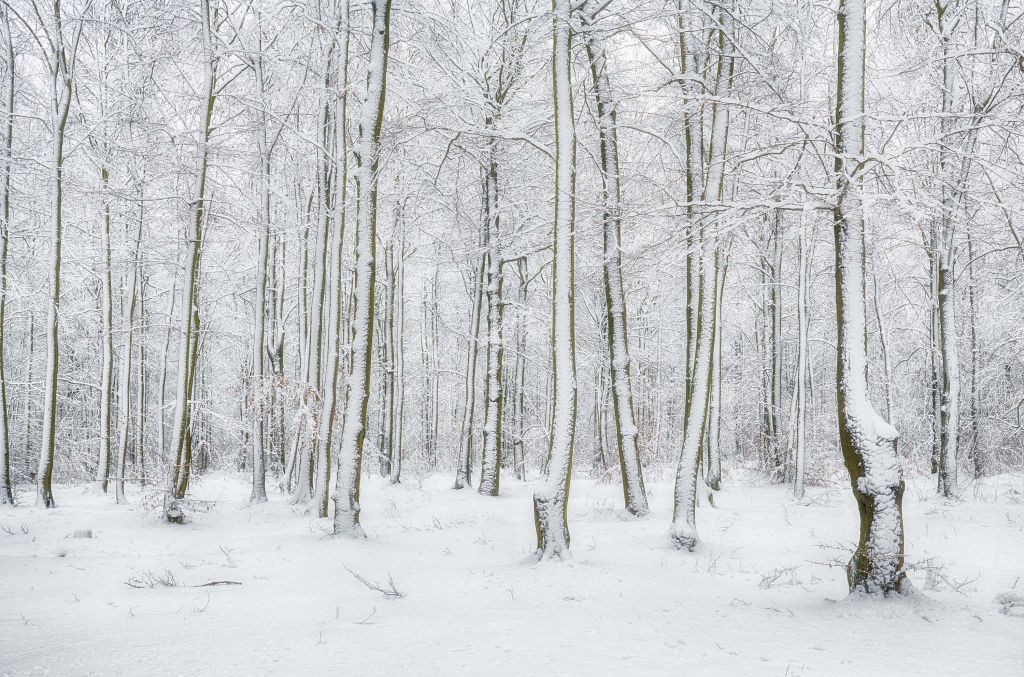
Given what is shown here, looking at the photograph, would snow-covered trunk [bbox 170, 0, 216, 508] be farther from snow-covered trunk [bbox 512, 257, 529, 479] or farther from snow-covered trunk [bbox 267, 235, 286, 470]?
snow-covered trunk [bbox 512, 257, 529, 479]

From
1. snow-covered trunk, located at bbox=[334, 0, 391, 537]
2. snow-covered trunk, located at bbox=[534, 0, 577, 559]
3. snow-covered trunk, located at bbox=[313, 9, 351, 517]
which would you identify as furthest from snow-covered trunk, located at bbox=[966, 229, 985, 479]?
snow-covered trunk, located at bbox=[313, 9, 351, 517]

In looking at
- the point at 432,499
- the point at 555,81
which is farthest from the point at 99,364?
the point at 555,81

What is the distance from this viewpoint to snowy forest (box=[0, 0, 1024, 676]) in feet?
15.9

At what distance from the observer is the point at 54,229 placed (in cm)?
1201

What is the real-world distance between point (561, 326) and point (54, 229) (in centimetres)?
1085

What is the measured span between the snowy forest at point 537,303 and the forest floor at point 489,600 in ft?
0.17

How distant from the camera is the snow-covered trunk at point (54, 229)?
11.8 metres

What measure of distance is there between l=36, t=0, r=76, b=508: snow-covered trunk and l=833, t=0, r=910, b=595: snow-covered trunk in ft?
43.6

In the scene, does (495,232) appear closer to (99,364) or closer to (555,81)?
(555,81)

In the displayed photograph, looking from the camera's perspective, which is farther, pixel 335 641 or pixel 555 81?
pixel 555 81

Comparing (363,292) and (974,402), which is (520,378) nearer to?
(974,402)

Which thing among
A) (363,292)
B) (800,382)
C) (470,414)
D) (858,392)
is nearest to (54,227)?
(363,292)

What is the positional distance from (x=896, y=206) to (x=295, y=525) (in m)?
9.61

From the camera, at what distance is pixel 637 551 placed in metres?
8.00
